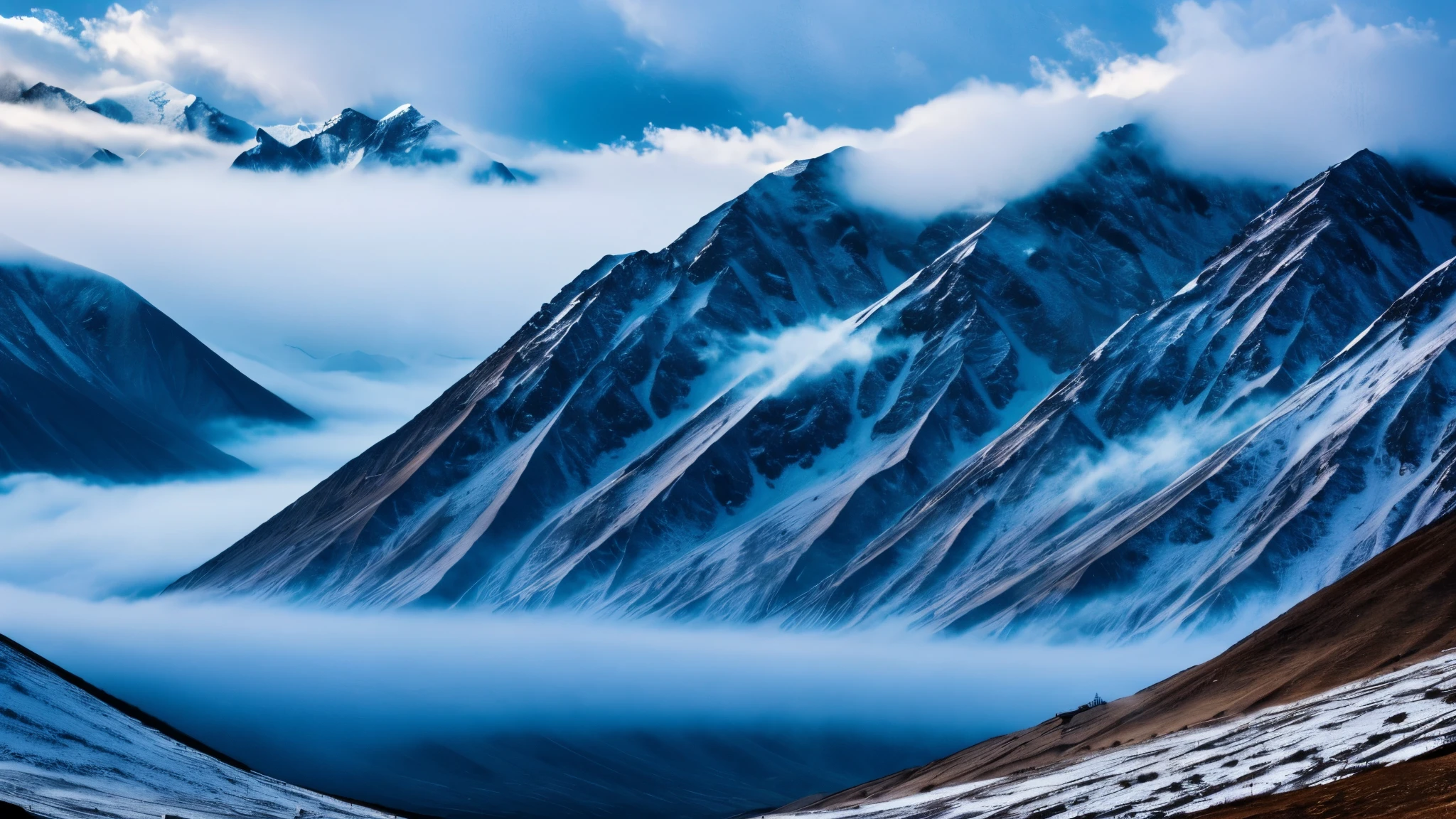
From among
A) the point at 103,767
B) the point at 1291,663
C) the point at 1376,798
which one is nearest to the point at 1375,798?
the point at 1376,798

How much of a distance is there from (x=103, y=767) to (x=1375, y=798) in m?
63.1

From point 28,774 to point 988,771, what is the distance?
3211 inches

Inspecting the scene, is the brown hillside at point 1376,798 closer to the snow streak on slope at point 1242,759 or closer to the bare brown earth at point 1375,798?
the bare brown earth at point 1375,798

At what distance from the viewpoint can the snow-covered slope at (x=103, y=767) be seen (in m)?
77.1

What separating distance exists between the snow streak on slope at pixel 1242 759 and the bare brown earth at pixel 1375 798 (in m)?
3.60

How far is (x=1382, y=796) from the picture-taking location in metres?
59.9

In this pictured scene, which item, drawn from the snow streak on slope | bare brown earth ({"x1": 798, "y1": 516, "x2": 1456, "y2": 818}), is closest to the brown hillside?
the snow streak on slope

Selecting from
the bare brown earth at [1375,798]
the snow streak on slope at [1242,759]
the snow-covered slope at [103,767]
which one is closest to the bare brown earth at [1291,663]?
the snow streak on slope at [1242,759]

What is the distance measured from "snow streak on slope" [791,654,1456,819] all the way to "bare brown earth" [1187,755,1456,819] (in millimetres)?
3602

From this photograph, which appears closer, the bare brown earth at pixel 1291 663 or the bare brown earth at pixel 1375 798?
the bare brown earth at pixel 1375 798

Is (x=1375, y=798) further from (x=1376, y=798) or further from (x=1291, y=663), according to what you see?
(x=1291, y=663)

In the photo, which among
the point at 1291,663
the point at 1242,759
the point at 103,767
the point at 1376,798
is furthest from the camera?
the point at 1291,663

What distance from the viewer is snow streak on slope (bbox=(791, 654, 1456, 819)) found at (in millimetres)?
74688

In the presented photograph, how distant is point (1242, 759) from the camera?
86.2m
